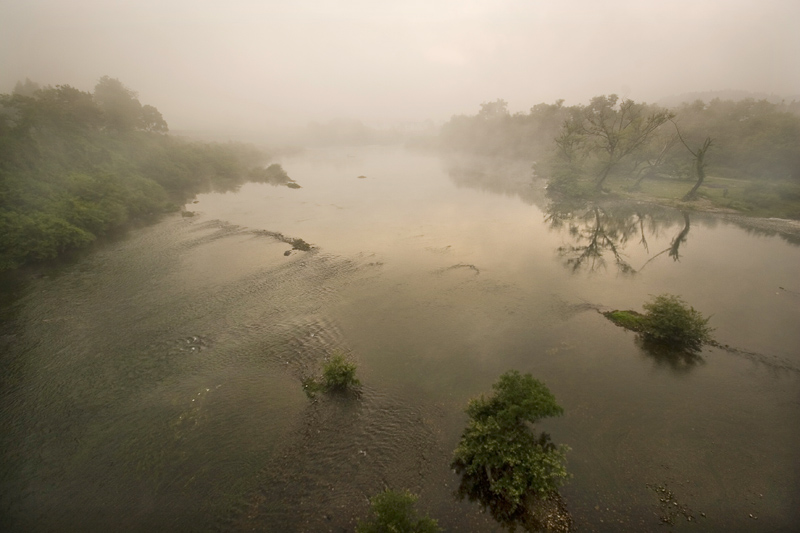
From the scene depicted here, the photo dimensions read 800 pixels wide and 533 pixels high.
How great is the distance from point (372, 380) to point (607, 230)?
30.4m

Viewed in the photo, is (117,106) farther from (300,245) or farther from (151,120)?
(300,245)

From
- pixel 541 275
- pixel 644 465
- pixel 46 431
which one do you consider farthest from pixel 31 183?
pixel 644 465

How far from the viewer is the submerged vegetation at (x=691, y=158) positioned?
3875 cm

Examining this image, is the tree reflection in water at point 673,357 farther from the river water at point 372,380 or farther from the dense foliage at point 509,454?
the dense foliage at point 509,454

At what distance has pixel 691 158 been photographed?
50875 mm

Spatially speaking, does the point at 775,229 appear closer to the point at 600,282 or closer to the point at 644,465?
the point at 600,282

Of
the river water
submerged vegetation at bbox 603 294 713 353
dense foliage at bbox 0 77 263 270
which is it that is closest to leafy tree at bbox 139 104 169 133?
dense foliage at bbox 0 77 263 270

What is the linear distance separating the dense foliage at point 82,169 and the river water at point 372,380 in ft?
11.5

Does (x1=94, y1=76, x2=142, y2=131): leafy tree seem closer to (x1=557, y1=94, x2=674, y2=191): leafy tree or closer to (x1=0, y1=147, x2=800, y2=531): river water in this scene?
(x1=0, y1=147, x2=800, y2=531): river water

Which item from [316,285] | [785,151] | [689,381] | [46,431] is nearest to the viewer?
[46,431]

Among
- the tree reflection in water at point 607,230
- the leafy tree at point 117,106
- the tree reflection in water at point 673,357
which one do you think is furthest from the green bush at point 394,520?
the leafy tree at point 117,106

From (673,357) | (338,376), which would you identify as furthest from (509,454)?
(673,357)

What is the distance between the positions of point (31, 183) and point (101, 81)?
49.7 m

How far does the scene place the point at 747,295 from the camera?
66.4 ft
